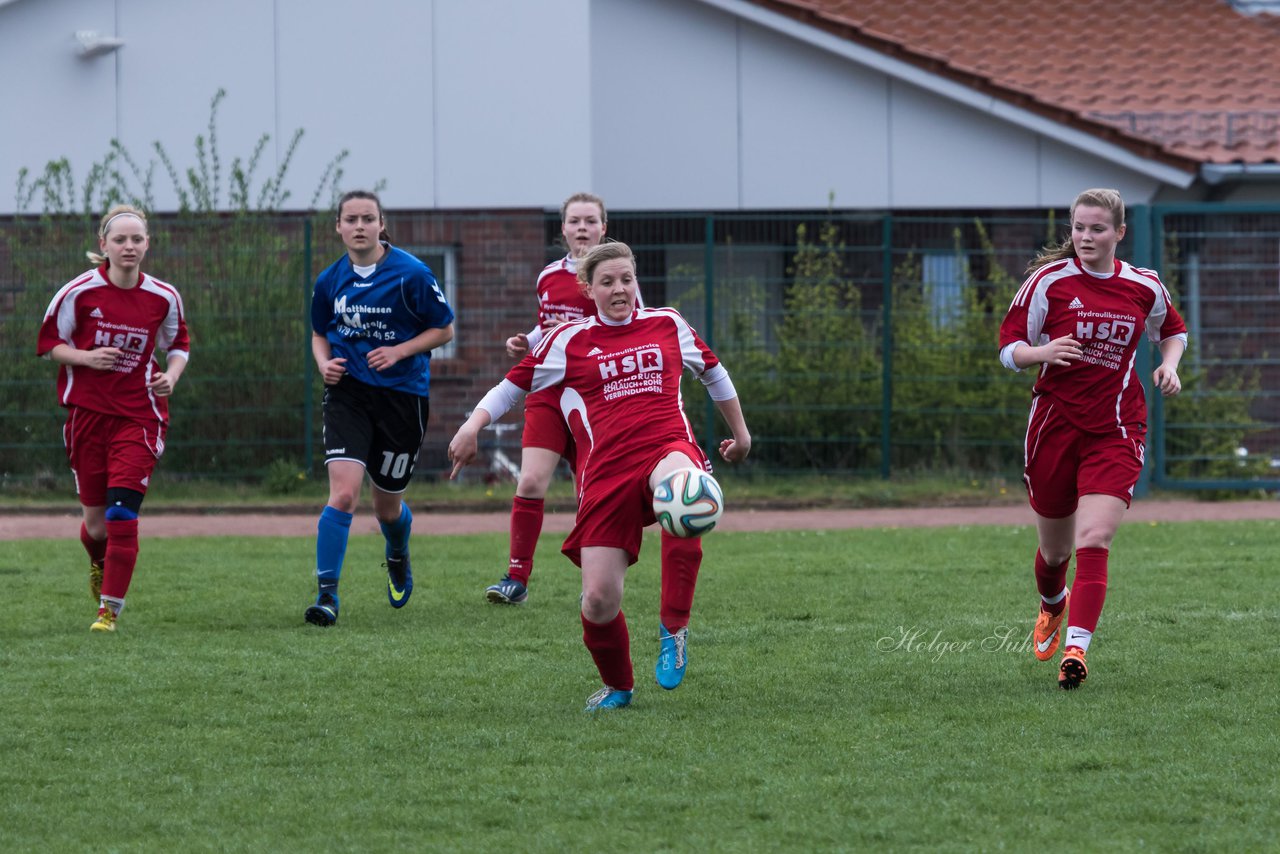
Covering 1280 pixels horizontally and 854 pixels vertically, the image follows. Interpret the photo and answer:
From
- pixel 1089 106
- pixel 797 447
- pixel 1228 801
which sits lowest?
pixel 1228 801

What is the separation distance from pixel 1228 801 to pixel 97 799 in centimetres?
306

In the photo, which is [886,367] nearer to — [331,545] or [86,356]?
[331,545]

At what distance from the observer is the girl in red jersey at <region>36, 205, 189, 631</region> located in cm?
793

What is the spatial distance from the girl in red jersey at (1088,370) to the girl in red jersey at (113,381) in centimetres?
386

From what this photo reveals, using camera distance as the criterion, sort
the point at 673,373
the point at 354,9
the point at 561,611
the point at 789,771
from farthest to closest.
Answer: the point at 354,9 → the point at 561,611 → the point at 673,373 → the point at 789,771

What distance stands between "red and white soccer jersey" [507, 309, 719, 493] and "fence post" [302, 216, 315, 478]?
8850 millimetres

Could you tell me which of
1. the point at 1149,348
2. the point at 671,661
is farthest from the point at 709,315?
the point at 671,661

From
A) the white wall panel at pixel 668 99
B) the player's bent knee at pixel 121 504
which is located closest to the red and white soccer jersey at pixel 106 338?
the player's bent knee at pixel 121 504

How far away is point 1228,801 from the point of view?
185 inches

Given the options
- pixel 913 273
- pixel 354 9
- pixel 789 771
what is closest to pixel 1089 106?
pixel 913 273

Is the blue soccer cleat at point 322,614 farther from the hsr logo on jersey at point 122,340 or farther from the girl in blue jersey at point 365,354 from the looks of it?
the hsr logo on jersey at point 122,340

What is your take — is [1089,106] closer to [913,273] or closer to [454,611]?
[913,273]

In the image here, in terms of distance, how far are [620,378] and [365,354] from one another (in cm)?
246

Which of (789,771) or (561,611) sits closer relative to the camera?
(789,771)
